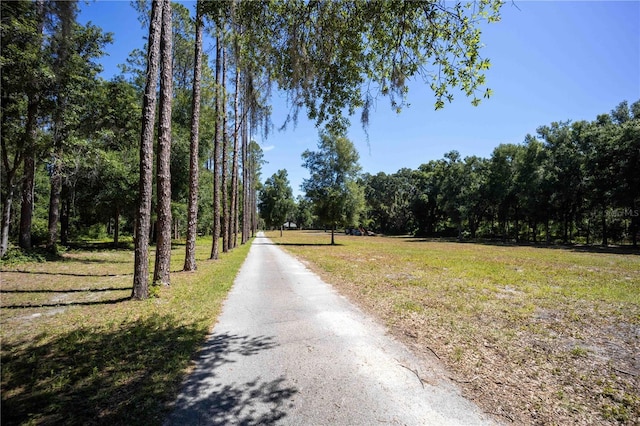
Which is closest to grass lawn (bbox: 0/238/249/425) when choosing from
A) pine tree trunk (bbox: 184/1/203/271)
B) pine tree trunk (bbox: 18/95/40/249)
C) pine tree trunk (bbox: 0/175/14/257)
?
pine tree trunk (bbox: 184/1/203/271)

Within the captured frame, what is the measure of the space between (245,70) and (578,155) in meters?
44.6

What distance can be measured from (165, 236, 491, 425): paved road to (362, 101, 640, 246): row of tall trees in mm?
37194

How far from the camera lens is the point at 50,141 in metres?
13.6

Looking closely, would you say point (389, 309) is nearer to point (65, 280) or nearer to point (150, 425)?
point (150, 425)

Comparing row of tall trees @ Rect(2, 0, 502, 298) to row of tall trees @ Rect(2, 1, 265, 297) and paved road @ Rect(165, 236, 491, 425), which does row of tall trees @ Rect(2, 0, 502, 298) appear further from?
paved road @ Rect(165, 236, 491, 425)

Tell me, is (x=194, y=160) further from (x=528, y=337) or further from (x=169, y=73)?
(x=528, y=337)

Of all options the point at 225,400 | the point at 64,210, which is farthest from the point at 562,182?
the point at 64,210

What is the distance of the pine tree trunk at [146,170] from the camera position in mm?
7375

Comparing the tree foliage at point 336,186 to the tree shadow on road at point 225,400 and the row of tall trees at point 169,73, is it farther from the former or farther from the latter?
the tree shadow on road at point 225,400

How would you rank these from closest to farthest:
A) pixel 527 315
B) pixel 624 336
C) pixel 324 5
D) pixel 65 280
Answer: pixel 324 5, pixel 624 336, pixel 527 315, pixel 65 280

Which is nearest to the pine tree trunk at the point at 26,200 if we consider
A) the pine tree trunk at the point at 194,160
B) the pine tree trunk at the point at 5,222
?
the pine tree trunk at the point at 5,222

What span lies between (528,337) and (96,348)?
24.0 ft

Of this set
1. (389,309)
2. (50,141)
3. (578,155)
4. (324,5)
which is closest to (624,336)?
(389,309)

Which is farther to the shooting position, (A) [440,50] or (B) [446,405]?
(A) [440,50]
